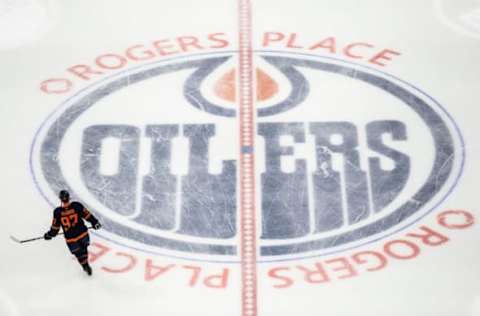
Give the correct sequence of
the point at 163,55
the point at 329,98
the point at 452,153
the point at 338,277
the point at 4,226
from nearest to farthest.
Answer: the point at 338,277
the point at 4,226
the point at 452,153
the point at 329,98
the point at 163,55

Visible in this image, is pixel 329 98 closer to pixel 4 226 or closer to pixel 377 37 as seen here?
pixel 377 37

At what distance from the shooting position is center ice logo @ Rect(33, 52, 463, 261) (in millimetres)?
7227

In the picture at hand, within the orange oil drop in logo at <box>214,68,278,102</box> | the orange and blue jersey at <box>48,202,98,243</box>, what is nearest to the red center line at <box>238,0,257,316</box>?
the orange oil drop in logo at <box>214,68,278,102</box>

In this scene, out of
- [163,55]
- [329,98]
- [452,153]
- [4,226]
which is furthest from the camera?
[163,55]

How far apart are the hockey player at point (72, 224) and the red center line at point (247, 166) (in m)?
1.15

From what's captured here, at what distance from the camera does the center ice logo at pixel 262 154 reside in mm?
7227

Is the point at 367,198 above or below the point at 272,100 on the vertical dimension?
below

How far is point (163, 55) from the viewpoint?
9.02 m

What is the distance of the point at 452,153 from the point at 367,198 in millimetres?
938

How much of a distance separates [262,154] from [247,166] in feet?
0.62

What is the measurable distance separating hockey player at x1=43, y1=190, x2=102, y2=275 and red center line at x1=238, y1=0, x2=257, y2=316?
1149 mm

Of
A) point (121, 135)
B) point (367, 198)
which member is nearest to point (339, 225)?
point (367, 198)

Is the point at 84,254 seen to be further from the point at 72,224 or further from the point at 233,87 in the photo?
the point at 233,87

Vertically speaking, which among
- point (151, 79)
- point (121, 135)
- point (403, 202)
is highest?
point (151, 79)
